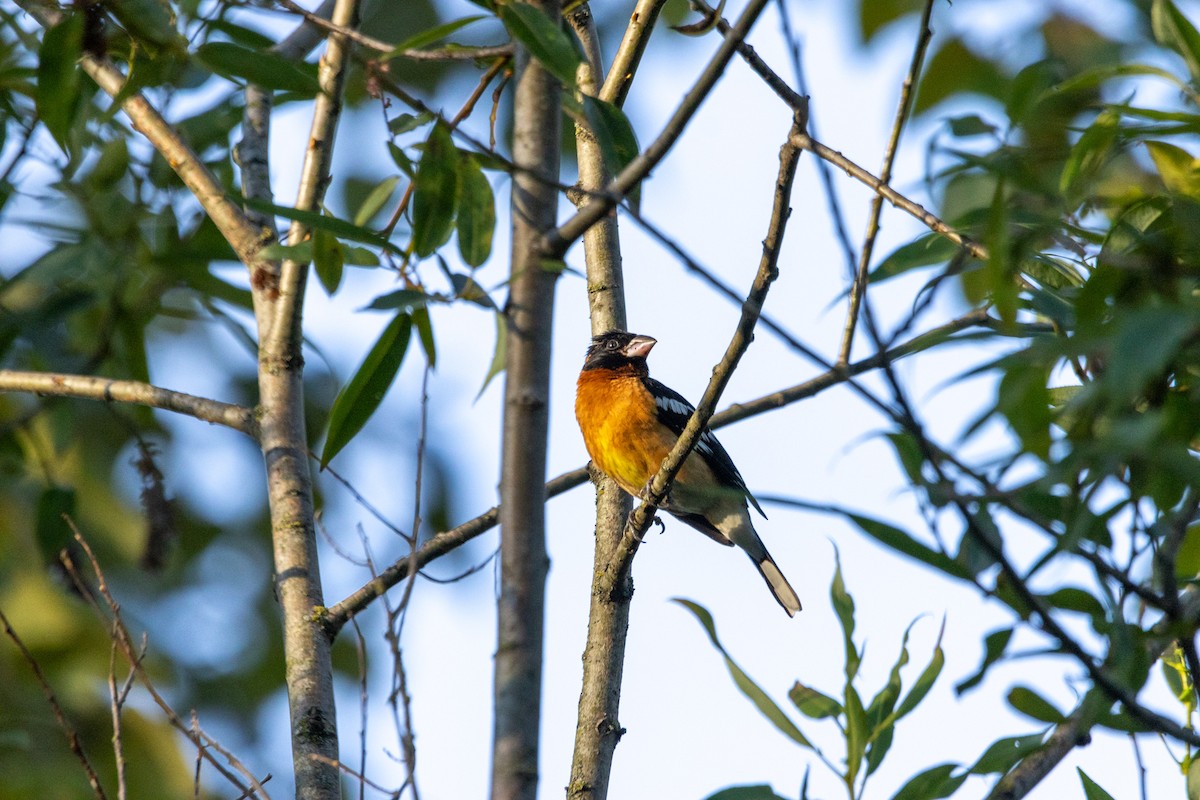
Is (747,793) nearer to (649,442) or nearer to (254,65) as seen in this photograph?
(254,65)

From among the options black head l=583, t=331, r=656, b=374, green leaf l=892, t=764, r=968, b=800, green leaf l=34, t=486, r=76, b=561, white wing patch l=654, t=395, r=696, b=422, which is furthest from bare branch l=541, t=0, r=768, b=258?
white wing patch l=654, t=395, r=696, b=422

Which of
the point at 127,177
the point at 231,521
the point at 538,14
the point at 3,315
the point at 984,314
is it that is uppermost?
the point at 231,521

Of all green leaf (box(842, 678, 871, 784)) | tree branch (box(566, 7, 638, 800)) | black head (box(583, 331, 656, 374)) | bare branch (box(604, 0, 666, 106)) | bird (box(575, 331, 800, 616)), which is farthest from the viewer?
bird (box(575, 331, 800, 616))

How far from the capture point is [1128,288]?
1.84 metres

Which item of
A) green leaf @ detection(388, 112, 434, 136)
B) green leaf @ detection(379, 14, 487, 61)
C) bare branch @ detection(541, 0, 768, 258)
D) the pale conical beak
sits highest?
the pale conical beak

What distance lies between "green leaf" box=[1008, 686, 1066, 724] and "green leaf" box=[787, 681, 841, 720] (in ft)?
2.77

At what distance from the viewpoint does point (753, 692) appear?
3062 mm

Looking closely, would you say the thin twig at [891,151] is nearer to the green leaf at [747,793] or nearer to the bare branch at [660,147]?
the bare branch at [660,147]

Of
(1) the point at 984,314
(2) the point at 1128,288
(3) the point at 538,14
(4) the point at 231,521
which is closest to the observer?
(2) the point at 1128,288

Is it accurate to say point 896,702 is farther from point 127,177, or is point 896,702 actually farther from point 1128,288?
point 127,177

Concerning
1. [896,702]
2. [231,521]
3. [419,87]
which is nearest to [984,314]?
[896,702]

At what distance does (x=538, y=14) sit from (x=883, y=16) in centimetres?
63

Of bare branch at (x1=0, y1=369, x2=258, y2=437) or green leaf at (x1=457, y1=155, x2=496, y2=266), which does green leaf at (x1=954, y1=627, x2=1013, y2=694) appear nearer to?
green leaf at (x1=457, y1=155, x2=496, y2=266)

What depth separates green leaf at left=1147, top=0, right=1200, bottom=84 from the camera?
2254 mm
